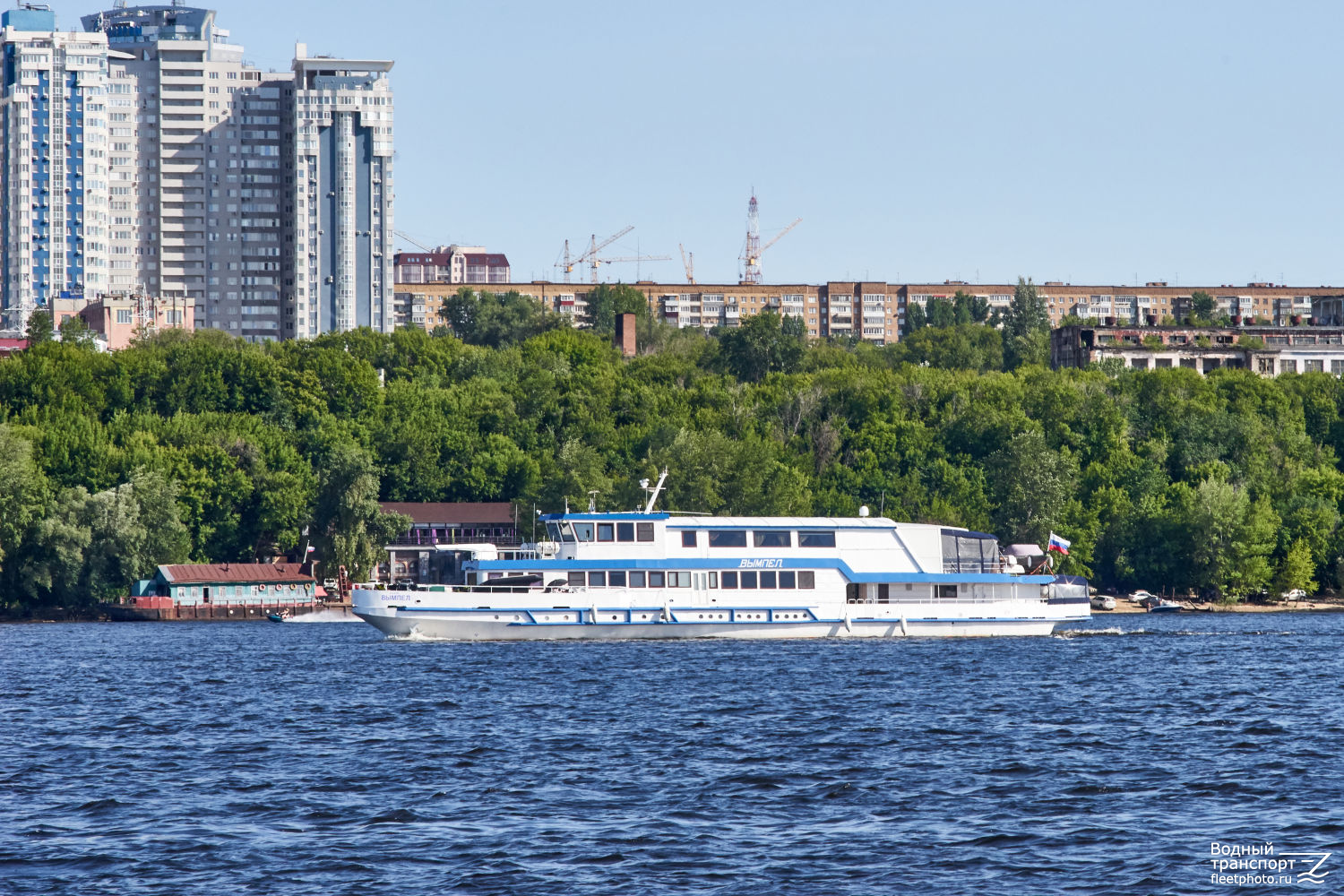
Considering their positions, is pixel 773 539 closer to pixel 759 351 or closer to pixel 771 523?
pixel 771 523

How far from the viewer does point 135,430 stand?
12081cm

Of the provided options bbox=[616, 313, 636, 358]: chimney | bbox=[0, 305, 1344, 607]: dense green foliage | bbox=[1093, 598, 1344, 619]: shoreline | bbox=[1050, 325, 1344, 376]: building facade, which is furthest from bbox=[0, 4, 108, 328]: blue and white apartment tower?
bbox=[1093, 598, 1344, 619]: shoreline

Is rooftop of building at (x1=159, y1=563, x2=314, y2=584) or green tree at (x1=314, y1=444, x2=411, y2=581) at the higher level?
green tree at (x1=314, y1=444, x2=411, y2=581)

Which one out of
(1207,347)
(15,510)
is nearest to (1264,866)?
(15,510)

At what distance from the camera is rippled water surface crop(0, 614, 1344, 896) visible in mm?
27531

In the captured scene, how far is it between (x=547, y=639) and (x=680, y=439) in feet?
152

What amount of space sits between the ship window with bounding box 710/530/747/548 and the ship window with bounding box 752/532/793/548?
0.57m

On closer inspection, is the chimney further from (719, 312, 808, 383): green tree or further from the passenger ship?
the passenger ship

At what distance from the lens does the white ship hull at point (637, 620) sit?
6981 cm

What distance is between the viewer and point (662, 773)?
36562mm

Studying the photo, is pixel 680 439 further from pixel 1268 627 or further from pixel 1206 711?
pixel 1206 711

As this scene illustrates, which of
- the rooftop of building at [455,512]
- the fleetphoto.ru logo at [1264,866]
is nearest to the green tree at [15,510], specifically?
the rooftop of building at [455,512]

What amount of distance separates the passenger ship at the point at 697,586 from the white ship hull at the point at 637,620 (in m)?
0.05

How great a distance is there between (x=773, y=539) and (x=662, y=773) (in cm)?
3548
